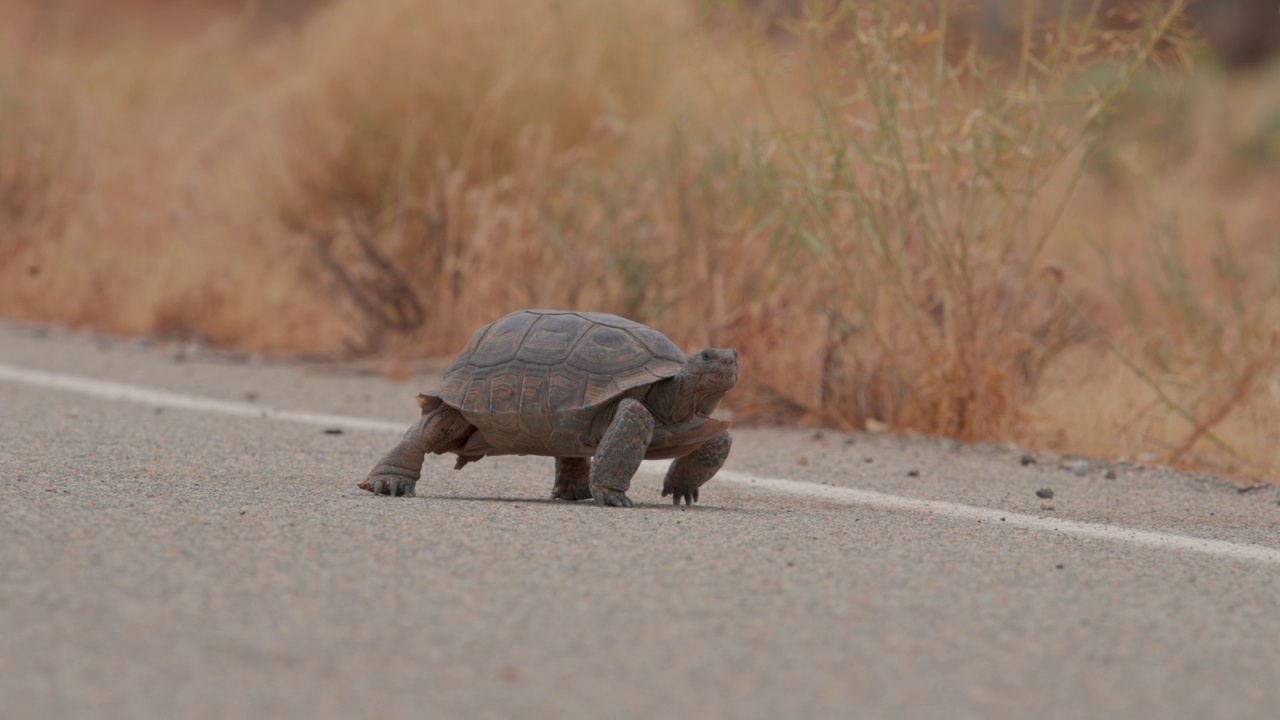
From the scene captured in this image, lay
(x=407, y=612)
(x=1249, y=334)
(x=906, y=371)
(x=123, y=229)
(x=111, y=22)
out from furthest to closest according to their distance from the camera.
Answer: (x=111, y=22) < (x=123, y=229) < (x=1249, y=334) < (x=906, y=371) < (x=407, y=612)

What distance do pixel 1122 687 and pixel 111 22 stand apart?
36.0m

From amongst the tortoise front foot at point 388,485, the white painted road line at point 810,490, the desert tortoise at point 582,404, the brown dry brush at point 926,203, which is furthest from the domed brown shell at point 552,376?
the brown dry brush at point 926,203

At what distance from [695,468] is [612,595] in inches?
61.3

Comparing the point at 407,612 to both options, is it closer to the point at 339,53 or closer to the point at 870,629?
the point at 870,629

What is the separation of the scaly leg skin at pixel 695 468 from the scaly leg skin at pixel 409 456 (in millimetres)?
696

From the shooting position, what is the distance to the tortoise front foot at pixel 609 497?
14.4ft

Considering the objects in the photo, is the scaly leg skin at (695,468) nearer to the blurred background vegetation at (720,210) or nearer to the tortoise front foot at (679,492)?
the tortoise front foot at (679,492)

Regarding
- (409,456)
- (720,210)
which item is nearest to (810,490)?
(409,456)

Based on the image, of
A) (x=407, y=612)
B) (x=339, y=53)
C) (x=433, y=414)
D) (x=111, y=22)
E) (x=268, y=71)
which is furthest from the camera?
(x=111, y=22)

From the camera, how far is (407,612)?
292 cm

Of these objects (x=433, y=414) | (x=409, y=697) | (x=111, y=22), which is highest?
(x=111, y=22)

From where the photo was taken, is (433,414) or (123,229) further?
(123,229)

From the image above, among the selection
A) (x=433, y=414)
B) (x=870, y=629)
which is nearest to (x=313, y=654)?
(x=870, y=629)

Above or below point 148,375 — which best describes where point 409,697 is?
Result: below
